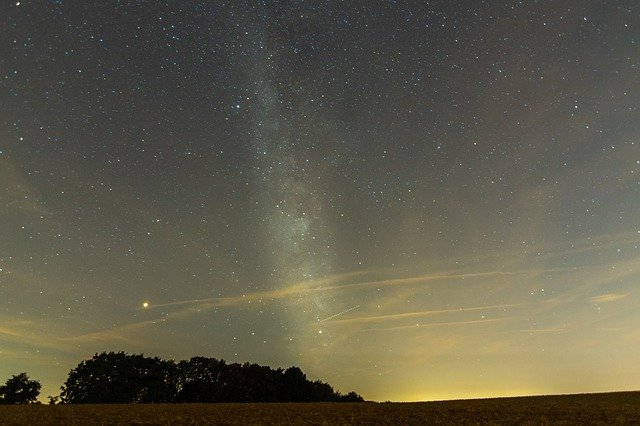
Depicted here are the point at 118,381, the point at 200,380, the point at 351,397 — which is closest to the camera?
the point at 118,381

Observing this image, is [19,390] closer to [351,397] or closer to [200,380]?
[200,380]

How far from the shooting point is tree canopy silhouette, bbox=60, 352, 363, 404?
6362 cm

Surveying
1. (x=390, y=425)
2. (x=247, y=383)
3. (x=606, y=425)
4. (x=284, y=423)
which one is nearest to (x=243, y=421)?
(x=284, y=423)

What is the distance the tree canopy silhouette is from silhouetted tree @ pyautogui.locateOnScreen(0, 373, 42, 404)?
9280mm

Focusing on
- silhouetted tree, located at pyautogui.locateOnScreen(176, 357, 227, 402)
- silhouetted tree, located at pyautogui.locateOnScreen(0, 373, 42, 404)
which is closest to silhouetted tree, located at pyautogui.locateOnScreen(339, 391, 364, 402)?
silhouetted tree, located at pyautogui.locateOnScreen(176, 357, 227, 402)

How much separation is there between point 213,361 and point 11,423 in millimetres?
55568

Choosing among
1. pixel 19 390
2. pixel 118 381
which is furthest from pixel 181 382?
pixel 19 390

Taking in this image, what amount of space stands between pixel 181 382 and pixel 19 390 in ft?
74.2

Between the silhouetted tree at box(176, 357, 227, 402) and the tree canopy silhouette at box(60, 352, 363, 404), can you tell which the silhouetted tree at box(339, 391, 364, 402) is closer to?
the tree canopy silhouette at box(60, 352, 363, 404)

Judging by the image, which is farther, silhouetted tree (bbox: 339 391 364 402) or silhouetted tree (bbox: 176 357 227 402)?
silhouetted tree (bbox: 339 391 364 402)

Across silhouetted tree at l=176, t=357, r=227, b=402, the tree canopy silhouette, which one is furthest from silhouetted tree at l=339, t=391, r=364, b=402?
silhouetted tree at l=176, t=357, r=227, b=402

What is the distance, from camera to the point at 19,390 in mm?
67625

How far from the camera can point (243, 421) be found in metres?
24.4

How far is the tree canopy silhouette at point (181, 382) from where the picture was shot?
6362 centimetres
